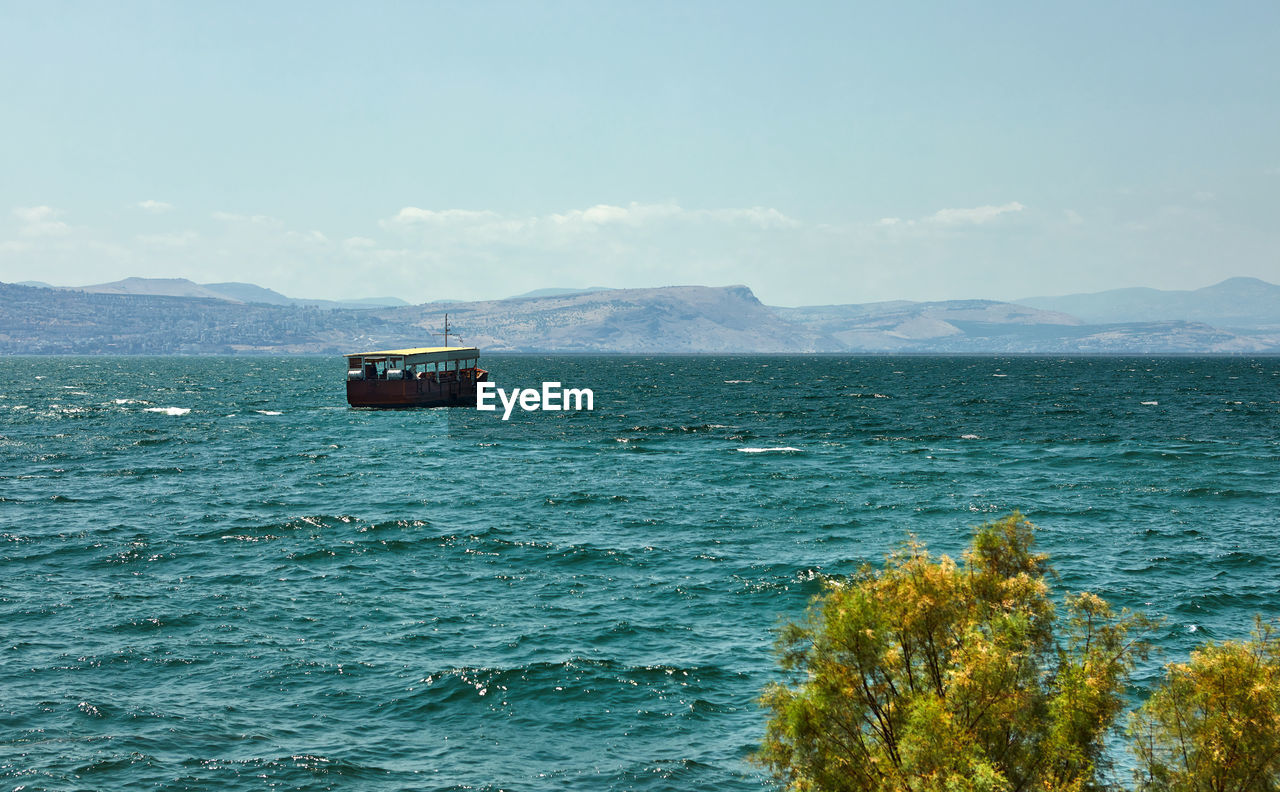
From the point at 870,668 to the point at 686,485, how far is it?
42277 mm

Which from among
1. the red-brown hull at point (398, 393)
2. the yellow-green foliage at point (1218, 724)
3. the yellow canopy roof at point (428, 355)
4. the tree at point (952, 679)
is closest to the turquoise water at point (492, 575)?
the tree at point (952, 679)

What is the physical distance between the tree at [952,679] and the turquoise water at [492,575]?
24.9ft

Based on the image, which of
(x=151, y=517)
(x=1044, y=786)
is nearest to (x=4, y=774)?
(x=1044, y=786)

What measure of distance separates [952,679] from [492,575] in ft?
82.2

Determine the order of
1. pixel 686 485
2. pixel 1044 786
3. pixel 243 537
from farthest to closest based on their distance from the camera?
pixel 686 485 → pixel 243 537 → pixel 1044 786

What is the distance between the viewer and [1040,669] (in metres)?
11.5

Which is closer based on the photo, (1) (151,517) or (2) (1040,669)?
(2) (1040,669)

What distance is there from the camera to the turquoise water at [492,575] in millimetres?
19859

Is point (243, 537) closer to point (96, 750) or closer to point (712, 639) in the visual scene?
point (96, 750)

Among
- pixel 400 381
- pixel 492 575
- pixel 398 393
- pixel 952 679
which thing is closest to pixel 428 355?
pixel 400 381

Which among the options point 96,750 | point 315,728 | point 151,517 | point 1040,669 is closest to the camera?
point 1040,669

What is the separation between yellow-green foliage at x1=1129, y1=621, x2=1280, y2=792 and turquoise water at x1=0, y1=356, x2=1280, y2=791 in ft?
31.7

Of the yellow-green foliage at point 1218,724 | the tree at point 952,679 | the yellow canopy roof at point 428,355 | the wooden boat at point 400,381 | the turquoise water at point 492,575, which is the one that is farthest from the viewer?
the yellow canopy roof at point 428,355

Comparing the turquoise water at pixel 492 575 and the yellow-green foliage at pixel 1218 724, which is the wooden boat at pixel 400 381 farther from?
the yellow-green foliage at pixel 1218 724
